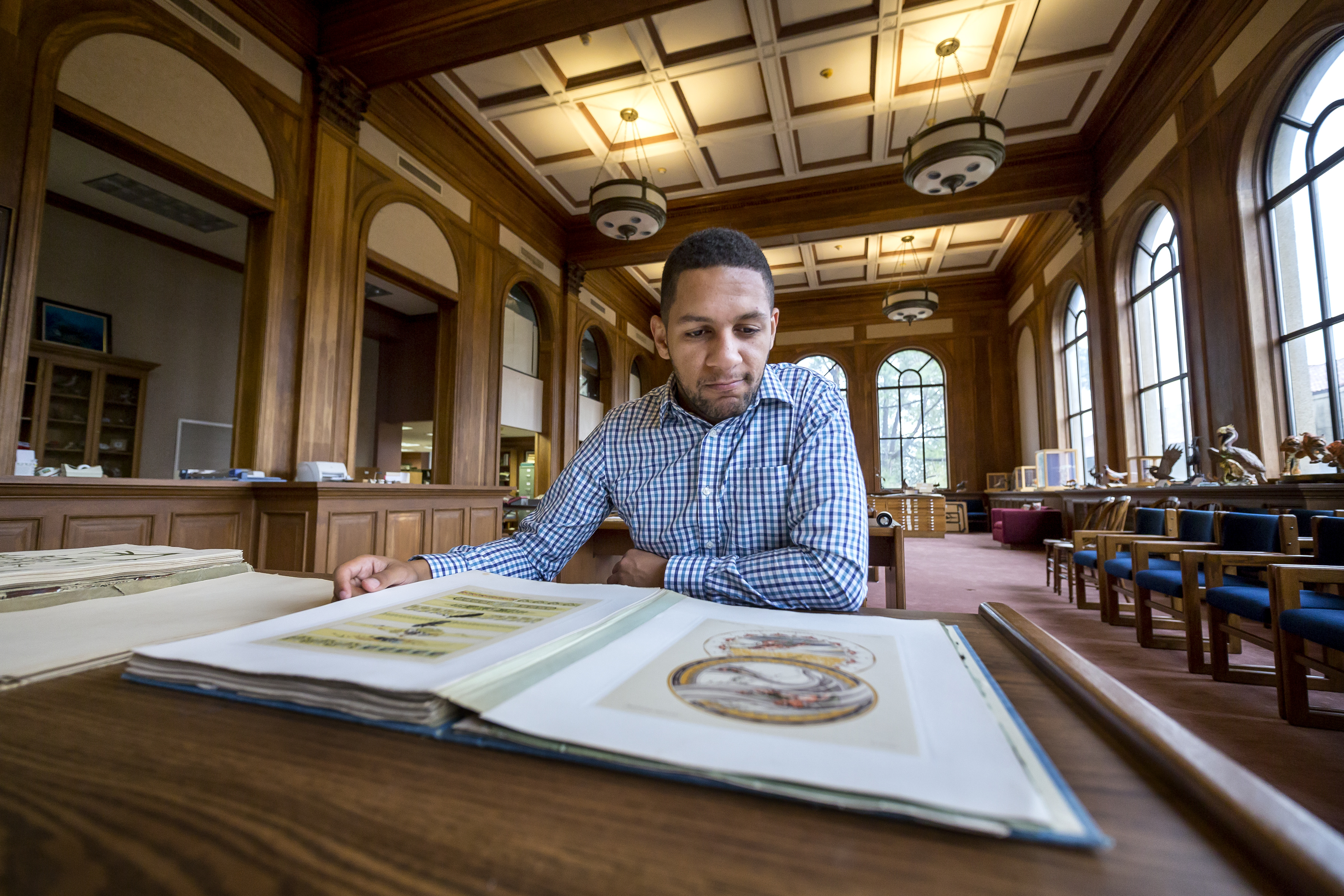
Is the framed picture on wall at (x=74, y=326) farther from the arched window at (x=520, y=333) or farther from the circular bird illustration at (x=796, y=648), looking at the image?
the circular bird illustration at (x=796, y=648)

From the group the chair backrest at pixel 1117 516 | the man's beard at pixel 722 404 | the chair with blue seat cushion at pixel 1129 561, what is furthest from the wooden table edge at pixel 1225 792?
the chair backrest at pixel 1117 516

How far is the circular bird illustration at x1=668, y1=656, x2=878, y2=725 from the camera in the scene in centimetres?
A: 36

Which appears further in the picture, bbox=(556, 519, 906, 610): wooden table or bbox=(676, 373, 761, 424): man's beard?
bbox=(556, 519, 906, 610): wooden table

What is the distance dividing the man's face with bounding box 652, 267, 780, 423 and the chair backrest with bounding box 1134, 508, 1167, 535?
3.62m

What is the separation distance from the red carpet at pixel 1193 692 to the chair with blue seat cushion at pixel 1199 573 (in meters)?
0.10

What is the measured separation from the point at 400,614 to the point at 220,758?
0.28 meters

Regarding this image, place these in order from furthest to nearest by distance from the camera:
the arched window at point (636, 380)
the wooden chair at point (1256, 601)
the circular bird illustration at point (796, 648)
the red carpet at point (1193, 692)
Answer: the arched window at point (636, 380), the wooden chair at point (1256, 601), the red carpet at point (1193, 692), the circular bird illustration at point (796, 648)

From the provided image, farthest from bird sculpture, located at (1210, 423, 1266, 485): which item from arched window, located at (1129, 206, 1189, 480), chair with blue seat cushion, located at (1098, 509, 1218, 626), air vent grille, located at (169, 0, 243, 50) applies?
air vent grille, located at (169, 0, 243, 50)

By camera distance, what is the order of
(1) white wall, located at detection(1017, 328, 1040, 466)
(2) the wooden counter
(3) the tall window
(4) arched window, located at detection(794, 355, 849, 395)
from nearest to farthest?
1. (2) the wooden counter
2. (3) the tall window
3. (1) white wall, located at detection(1017, 328, 1040, 466)
4. (4) arched window, located at detection(794, 355, 849, 395)

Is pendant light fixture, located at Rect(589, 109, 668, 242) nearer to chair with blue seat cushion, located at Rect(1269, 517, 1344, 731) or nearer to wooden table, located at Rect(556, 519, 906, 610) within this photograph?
wooden table, located at Rect(556, 519, 906, 610)

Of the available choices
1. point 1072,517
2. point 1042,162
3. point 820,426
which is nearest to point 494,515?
point 820,426

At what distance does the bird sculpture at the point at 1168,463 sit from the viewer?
4.95m

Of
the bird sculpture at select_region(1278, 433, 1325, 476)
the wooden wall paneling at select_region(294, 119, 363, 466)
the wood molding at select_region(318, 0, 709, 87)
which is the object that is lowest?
the bird sculpture at select_region(1278, 433, 1325, 476)

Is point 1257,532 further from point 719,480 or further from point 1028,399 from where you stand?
point 1028,399
